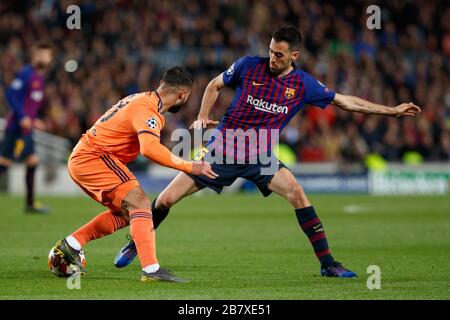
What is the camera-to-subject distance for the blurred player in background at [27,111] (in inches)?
623

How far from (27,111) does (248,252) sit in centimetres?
668

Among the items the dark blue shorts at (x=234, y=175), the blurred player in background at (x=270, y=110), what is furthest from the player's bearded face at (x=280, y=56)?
the dark blue shorts at (x=234, y=175)

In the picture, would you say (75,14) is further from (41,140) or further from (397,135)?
(397,135)

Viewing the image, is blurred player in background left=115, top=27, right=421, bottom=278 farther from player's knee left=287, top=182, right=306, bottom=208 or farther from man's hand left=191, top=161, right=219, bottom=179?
man's hand left=191, top=161, right=219, bottom=179

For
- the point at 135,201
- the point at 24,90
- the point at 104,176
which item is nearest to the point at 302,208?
the point at 135,201

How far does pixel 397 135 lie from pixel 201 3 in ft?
22.9

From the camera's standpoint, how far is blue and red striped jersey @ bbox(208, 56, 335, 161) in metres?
9.32

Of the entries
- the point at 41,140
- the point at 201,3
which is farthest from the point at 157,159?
the point at 201,3

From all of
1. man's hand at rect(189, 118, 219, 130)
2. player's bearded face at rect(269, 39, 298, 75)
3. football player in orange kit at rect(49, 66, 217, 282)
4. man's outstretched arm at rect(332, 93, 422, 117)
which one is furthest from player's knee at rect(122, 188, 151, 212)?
man's outstretched arm at rect(332, 93, 422, 117)

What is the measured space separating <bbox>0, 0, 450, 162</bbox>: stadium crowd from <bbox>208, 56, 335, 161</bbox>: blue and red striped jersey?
559 inches

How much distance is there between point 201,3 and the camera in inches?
1086

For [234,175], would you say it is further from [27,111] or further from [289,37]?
[27,111]

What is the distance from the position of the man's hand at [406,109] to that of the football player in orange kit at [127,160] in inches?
80.8
